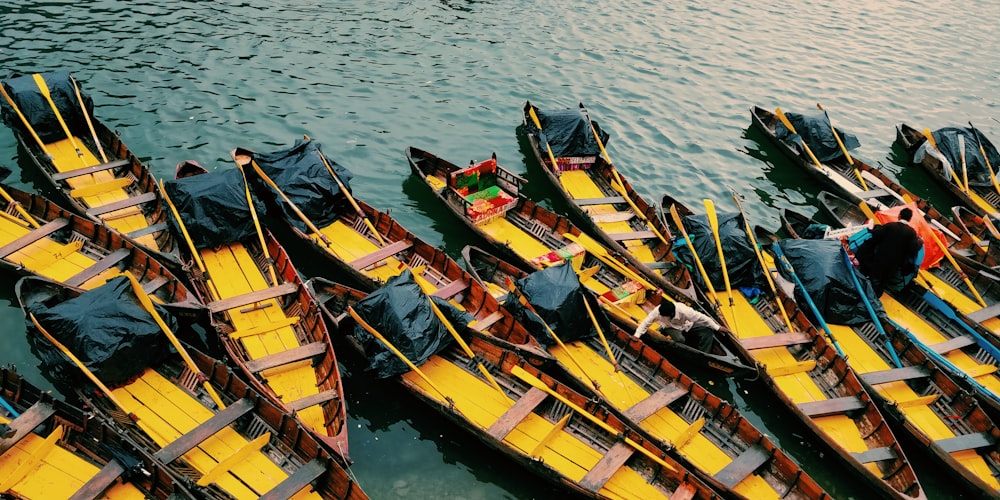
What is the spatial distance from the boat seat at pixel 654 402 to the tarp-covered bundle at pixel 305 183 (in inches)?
356

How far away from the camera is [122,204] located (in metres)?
16.5

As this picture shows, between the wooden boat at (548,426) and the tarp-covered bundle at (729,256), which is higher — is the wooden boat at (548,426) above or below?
below

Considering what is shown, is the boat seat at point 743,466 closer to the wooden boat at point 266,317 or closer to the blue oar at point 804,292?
the blue oar at point 804,292

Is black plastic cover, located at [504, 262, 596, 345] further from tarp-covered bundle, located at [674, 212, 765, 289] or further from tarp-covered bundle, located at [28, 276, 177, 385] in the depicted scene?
tarp-covered bundle, located at [28, 276, 177, 385]

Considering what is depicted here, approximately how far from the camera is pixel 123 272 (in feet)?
48.2

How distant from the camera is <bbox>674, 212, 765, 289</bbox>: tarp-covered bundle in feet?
53.5

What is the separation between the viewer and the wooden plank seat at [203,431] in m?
10.9

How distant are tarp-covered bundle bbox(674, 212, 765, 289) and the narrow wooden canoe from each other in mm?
5458

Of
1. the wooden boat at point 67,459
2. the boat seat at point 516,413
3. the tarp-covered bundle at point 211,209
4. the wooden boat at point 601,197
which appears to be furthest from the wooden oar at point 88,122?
the boat seat at point 516,413

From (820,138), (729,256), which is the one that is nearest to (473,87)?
(820,138)

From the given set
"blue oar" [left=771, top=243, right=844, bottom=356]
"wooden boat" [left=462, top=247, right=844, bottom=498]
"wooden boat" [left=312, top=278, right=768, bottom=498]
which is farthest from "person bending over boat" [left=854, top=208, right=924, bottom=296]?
"wooden boat" [left=312, top=278, right=768, bottom=498]

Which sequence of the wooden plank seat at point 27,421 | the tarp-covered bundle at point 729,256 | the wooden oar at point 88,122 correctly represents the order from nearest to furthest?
the wooden plank seat at point 27,421, the tarp-covered bundle at point 729,256, the wooden oar at point 88,122

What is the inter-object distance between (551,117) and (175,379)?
13257mm

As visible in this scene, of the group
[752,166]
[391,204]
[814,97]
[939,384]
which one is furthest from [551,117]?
[814,97]
